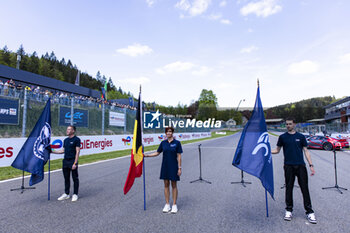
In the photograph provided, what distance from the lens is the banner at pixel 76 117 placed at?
43.5 feet

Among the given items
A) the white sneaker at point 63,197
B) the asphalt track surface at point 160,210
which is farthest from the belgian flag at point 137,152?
the white sneaker at point 63,197

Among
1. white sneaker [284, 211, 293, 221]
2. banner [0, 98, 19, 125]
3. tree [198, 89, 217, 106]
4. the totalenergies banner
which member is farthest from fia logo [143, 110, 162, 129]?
tree [198, 89, 217, 106]

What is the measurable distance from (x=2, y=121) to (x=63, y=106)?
3.48 m

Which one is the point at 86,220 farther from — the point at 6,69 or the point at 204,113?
the point at 204,113

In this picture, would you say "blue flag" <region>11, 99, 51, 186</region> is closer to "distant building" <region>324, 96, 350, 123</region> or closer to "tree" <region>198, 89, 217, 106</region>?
"distant building" <region>324, 96, 350, 123</region>

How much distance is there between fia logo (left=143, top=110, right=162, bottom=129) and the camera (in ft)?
76.9

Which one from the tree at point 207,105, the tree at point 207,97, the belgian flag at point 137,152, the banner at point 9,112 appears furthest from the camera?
the tree at point 207,97

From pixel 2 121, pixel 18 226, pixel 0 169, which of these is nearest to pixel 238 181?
pixel 18 226

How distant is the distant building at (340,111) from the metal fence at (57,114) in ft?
212

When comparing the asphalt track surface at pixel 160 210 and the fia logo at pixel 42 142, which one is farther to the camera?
the fia logo at pixel 42 142

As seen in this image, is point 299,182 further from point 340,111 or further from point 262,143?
point 340,111

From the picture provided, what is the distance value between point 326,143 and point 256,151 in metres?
16.1

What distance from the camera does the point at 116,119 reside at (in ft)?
57.5

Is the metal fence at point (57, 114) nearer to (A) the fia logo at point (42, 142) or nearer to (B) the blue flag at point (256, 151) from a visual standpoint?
(A) the fia logo at point (42, 142)
